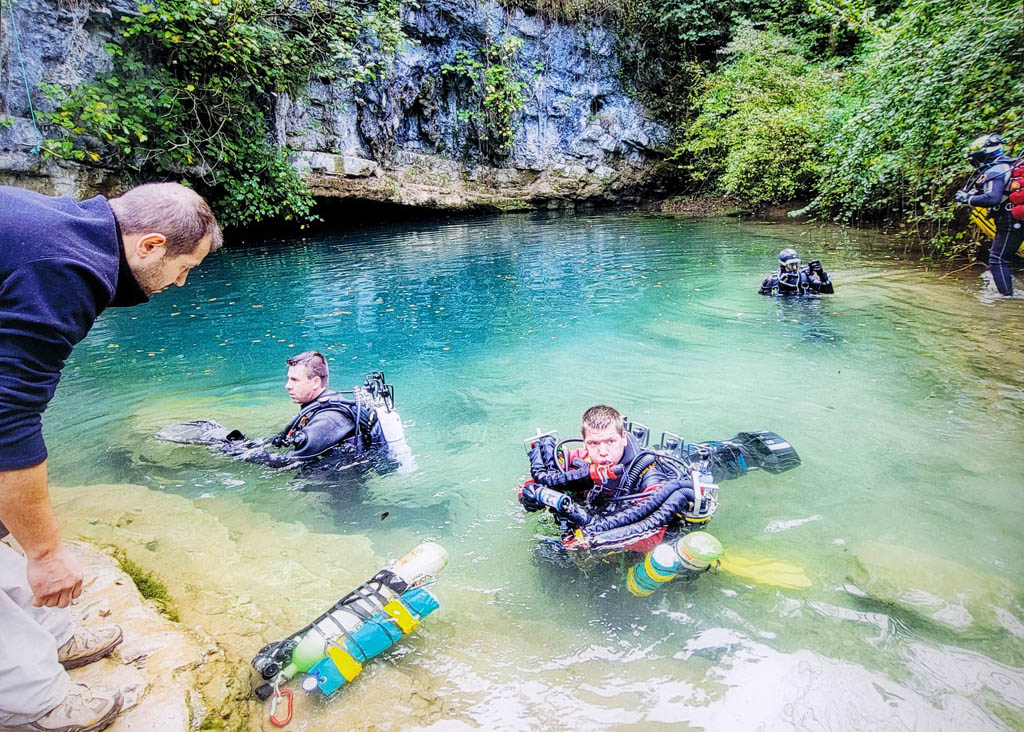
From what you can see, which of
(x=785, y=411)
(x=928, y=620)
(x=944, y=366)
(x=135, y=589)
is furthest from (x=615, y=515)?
(x=944, y=366)

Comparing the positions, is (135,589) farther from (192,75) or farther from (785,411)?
(192,75)

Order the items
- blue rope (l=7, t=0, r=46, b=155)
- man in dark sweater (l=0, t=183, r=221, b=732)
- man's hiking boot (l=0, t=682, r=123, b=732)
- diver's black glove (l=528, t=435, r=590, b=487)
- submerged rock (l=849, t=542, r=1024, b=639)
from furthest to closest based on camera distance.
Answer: blue rope (l=7, t=0, r=46, b=155)
diver's black glove (l=528, t=435, r=590, b=487)
submerged rock (l=849, t=542, r=1024, b=639)
man's hiking boot (l=0, t=682, r=123, b=732)
man in dark sweater (l=0, t=183, r=221, b=732)

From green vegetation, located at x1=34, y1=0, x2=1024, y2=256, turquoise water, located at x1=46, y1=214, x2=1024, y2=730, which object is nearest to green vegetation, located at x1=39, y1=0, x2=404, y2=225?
green vegetation, located at x1=34, y1=0, x2=1024, y2=256

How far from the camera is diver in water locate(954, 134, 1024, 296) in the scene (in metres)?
7.45

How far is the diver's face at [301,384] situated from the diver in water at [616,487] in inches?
78.2

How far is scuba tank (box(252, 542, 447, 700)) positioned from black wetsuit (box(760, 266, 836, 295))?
8.07 m

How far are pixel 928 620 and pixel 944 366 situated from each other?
4.32m

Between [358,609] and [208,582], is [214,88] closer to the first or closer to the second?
[208,582]

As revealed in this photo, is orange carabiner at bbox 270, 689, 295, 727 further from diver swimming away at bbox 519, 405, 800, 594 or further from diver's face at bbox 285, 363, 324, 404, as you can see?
diver's face at bbox 285, 363, 324, 404

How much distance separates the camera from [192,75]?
1239 cm

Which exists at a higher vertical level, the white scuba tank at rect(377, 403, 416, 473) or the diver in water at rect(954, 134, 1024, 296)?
the diver in water at rect(954, 134, 1024, 296)

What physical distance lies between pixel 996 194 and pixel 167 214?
9.44 m

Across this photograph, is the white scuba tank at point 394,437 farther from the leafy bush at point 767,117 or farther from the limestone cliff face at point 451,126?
the leafy bush at point 767,117

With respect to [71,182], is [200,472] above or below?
below
